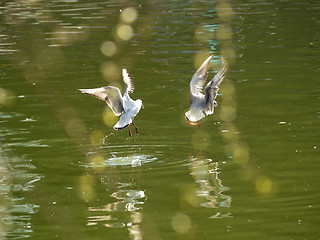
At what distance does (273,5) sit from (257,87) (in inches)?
698

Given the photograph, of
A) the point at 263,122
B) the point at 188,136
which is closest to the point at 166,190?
the point at 188,136

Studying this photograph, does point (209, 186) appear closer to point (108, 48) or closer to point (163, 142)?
point (163, 142)

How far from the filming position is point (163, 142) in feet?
47.4

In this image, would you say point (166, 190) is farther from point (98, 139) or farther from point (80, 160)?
point (98, 139)

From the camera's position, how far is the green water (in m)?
10.6

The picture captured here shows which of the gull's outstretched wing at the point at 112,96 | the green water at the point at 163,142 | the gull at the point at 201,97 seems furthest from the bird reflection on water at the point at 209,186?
the gull's outstretched wing at the point at 112,96

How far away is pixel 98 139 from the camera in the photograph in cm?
1515

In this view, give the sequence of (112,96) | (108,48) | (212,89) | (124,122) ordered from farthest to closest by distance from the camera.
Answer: (108,48)
(112,96)
(124,122)
(212,89)

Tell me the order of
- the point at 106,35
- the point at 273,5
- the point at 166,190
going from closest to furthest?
1. the point at 166,190
2. the point at 106,35
3. the point at 273,5

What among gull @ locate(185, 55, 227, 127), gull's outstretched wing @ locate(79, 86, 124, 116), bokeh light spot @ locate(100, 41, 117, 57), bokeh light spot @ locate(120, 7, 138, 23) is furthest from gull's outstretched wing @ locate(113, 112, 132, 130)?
bokeh light spot @ locate(120, 7, 138, 23)

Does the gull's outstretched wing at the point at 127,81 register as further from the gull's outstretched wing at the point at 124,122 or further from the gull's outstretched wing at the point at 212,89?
the gull's outstretched wing at the point at 212,89

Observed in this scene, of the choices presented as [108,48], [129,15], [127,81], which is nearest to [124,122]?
[127,81]

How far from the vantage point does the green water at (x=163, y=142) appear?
10555mm

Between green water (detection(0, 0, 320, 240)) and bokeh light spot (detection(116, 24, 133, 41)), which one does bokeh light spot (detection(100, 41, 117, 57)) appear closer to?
green water (detection(0, 0, 320, 240))
